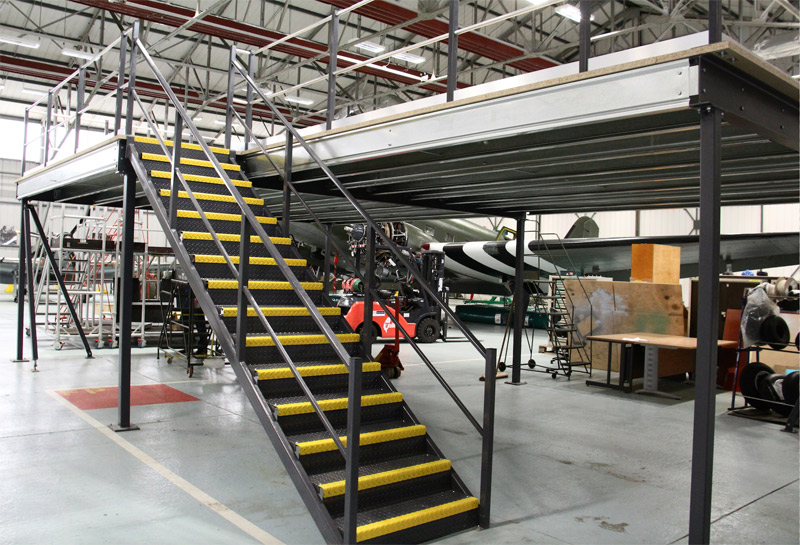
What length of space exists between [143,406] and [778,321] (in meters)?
7.57

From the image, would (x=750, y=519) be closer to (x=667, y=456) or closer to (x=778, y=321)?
(x=667, y=456)

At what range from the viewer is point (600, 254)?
521 inches

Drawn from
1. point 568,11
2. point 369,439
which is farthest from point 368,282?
point 568,11

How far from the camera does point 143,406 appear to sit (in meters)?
7.02

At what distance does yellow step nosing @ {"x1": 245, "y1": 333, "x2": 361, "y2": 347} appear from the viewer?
4.59 metres

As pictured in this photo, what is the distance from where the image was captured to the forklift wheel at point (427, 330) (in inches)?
549

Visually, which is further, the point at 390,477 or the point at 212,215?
the point at 212,215

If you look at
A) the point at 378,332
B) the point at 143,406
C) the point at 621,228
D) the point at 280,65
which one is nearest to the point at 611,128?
the point at 143,406

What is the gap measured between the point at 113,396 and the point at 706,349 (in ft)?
22.4

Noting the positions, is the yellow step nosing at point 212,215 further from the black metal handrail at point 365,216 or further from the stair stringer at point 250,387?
the black metal handrail at point 365,216

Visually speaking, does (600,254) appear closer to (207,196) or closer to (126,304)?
(207,196)

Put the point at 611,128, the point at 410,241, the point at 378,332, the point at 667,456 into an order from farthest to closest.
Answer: the point at 410,241 < the point at 378,332 < the point at 667,456 < the point at 611,128

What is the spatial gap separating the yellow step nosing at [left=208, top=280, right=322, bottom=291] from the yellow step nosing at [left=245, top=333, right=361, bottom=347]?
0.43m

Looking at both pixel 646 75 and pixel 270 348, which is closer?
pixel 646 75
